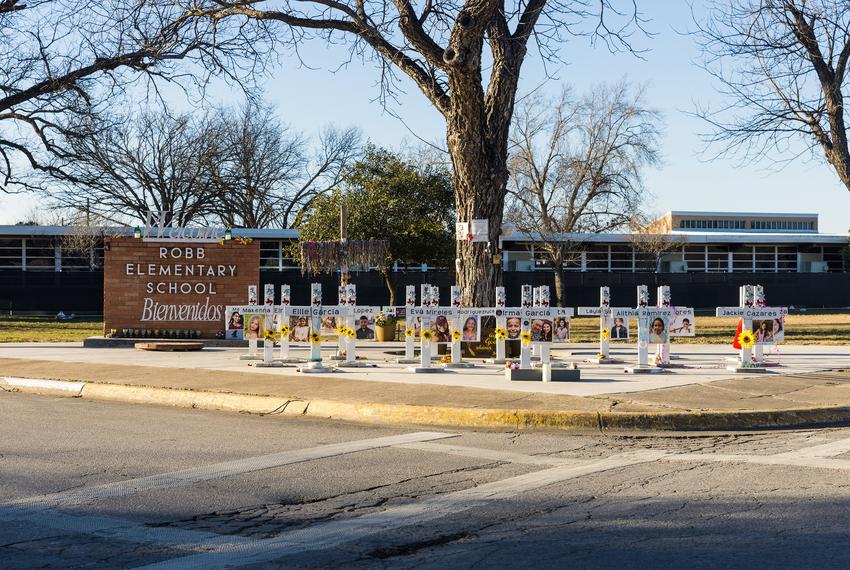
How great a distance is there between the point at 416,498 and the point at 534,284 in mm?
39831

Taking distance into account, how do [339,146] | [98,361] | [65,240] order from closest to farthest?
1. [98,361]
2. [65,240]
3. [339,146]

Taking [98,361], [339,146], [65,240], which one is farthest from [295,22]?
[339,146]

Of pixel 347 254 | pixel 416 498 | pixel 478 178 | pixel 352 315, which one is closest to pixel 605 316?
pixel 478 178

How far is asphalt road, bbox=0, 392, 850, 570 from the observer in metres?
5.23

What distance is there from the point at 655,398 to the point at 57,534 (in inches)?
292

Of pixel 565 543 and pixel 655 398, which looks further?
pixel 655 398

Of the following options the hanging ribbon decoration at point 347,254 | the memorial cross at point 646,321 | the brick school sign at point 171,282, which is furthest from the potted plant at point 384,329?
the memorial cross at point 646,321

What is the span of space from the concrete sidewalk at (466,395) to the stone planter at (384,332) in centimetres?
925

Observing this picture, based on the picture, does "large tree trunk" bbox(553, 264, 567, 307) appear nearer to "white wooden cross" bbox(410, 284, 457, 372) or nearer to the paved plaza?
the paved plaza

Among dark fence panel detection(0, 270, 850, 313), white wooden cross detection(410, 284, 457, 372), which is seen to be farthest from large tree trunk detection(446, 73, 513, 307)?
dark fence panel detection(0, 270, 850, 313)

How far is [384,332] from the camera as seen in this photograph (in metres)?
25.3

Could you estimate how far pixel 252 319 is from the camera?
1545 centimetres

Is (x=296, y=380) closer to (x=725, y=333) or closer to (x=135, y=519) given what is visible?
(x=135, y=519)

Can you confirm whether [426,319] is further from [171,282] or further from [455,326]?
[171,282]
